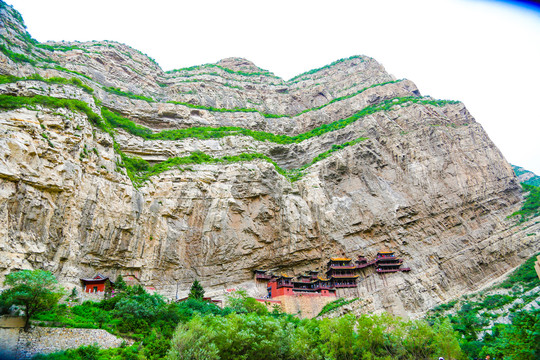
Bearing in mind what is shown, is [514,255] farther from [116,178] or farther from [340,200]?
Result: [116,178]

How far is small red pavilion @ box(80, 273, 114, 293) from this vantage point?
24.6m

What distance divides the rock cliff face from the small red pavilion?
116cm

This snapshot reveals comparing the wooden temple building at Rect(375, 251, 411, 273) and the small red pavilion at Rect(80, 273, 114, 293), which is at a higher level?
A: the wooden temple building at Rect(375, 251, 411, 273)

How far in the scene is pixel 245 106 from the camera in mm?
63844

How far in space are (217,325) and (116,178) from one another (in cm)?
1947

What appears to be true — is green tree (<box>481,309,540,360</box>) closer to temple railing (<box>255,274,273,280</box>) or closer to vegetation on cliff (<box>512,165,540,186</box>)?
temple railing (<box>255,274,273,280</box>)

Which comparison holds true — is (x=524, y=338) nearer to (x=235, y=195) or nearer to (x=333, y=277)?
(x=333, y=277)

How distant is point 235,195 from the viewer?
1443 inches

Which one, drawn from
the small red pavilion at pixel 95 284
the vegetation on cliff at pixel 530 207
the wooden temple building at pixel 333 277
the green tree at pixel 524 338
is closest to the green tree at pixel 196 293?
the small red pavilion at pixel 95 284

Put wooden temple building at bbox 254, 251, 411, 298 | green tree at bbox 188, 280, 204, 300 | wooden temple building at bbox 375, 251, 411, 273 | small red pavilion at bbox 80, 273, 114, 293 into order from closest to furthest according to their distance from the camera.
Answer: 1. small red pavilion at bbox 80, 273, 114, 293
2. green tree at bbox 188, 280, 204, 300
3. wooden temple building at bbox 254, 251, 411, 298
4. wooden temple building at bbox 375, 251, 411, 273

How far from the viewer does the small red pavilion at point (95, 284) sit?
24.6 meters

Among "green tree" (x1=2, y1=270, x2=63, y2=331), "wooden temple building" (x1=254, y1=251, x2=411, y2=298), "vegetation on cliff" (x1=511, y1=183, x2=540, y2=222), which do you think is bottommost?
"green tree" (x1=2, y1=270, x2=63, y2=331)

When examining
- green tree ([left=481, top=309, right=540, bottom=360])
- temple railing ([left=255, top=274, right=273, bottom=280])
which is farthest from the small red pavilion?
green tree ([left=481, top=309, right=540, bottom=360])

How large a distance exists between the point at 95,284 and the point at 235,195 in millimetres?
16227
